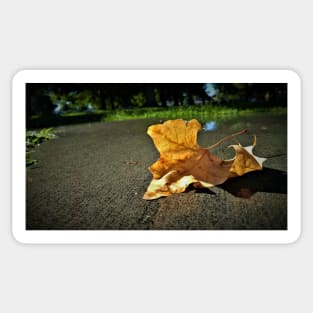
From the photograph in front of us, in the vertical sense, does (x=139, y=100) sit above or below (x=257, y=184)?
above

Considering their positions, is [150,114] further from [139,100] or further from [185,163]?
[185,163]

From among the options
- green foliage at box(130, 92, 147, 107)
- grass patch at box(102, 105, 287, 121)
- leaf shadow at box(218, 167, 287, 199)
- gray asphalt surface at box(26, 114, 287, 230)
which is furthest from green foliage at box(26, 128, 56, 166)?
leaf shadow at box(218, 167, 287, 199)

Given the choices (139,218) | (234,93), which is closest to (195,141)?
(234,93)

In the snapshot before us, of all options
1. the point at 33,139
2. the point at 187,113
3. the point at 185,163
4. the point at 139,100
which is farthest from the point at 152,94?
the point at 33,139

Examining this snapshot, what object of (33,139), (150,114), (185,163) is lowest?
(185,163)

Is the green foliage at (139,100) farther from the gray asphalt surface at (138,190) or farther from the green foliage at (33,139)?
the green foliage at (33,139)

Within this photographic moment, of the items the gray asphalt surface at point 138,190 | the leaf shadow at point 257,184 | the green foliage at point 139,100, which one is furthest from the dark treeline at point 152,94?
the leaf shadow at point 257,184
